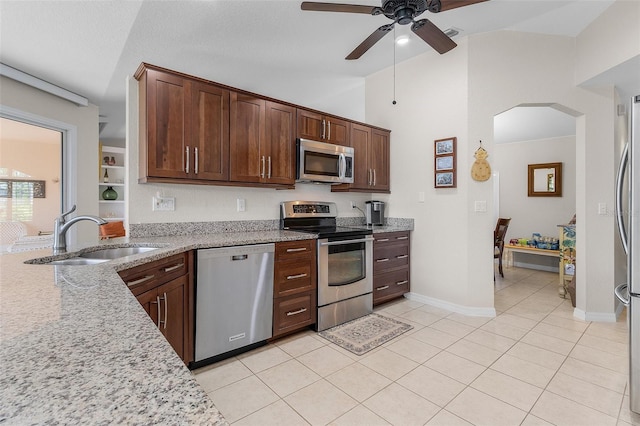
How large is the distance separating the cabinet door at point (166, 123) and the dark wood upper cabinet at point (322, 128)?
114 cm

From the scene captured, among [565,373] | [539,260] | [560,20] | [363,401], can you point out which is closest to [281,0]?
[560,20]

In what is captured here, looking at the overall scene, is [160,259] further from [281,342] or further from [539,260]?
[539,260]

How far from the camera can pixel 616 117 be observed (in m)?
3.06

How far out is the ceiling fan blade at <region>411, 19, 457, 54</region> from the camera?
2.22 meters

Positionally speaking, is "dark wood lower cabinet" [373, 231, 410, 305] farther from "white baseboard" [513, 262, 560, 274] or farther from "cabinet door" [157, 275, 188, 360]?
"white baseboard" [513, 262, 560, 274]

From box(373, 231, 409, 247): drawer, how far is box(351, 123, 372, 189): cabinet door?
0.66 meters

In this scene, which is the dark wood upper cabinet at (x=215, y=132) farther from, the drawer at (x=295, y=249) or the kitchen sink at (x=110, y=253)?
the drawer at (x=295, y=249)

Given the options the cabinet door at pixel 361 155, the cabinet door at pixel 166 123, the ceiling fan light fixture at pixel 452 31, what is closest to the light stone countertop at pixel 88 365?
the cabinet door at pixel 166 123

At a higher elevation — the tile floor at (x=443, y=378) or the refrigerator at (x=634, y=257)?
the refrigerator at (x=634, y=257)

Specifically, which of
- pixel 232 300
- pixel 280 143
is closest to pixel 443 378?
pixel 232 300

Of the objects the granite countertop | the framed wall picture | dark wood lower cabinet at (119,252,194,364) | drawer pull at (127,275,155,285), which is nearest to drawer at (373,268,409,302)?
the framed wall picture

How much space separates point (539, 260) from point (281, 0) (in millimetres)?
5791

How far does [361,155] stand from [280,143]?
1140 millimetres

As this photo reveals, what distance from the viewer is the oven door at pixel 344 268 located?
2.81 metres
